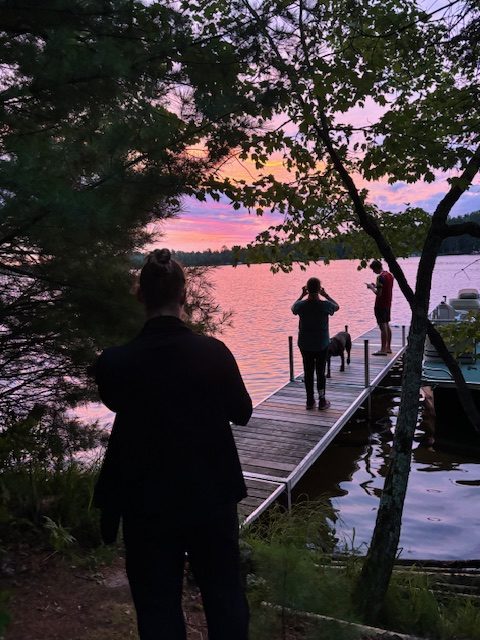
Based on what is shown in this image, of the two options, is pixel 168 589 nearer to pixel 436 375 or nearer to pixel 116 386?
pixel 116 386

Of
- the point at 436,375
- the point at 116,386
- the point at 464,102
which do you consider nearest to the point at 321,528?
the point at 464,102

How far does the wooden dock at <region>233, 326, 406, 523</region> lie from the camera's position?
730 centimetres

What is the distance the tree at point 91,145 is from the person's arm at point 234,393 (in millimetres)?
1265

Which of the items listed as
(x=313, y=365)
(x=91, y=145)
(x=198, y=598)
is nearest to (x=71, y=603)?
(x=198, y=598)

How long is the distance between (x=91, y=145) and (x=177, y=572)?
2.73m

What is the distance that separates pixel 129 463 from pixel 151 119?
266 cm

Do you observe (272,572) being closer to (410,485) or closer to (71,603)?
(71,603)

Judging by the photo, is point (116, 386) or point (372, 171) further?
point (372, 171)

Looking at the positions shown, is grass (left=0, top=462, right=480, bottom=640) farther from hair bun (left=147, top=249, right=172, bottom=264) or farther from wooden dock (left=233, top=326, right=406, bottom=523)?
wooden dock (left=233, top=326, right=406, bottom=523)

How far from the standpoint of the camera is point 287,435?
921 cm

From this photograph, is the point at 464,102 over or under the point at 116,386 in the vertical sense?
over

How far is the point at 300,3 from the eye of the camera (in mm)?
4203

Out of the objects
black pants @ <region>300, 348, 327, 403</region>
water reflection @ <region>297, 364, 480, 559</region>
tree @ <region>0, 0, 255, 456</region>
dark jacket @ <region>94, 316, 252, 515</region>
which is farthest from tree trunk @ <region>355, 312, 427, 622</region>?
black pants @ <region>300, 348, 327, 403</region>

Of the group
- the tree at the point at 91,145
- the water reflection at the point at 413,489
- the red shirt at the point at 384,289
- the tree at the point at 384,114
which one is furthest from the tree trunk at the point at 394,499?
the red shirt at the point at 384,289
